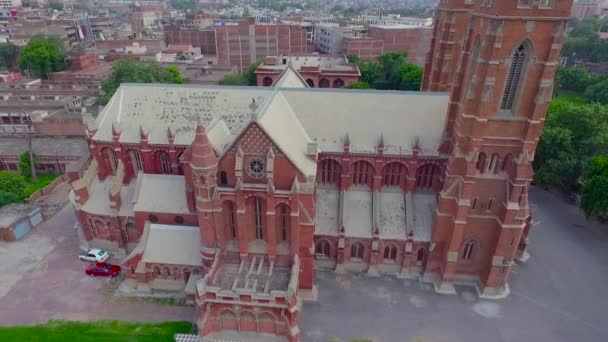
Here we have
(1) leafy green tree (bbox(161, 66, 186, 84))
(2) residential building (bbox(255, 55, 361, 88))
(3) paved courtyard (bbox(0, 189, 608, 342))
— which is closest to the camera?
(3) paved courtyard (bbox(0, 189, 608, 342))

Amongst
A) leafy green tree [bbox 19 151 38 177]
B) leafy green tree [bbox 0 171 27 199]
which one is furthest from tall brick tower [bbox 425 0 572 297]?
leafy green tree [bbox 19 151 38 177]

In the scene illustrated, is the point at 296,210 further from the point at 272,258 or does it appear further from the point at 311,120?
the point at 311,120

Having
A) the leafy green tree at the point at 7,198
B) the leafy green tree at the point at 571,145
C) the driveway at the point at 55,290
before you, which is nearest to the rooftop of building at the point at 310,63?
the leafy green tree at the point at 571,145

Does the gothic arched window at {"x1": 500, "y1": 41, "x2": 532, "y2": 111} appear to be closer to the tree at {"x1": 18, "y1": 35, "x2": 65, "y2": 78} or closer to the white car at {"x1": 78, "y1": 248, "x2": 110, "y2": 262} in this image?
the white car at {"x1": 78, "y1": 248, "x2": 110, "y2": 262}

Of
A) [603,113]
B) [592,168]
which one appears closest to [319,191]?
[592,168]

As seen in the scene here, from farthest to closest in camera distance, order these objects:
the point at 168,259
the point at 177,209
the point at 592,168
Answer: the point at 592,168 < the point at 177,209 < the point at 168,259

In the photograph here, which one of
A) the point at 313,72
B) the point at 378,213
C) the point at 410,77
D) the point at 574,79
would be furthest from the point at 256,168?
the point at 574,79
